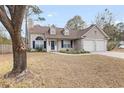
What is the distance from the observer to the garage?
2232 cm

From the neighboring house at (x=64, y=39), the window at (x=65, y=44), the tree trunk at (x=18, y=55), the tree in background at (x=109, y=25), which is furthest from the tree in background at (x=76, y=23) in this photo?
the tree trunk at (x=18, y=55)

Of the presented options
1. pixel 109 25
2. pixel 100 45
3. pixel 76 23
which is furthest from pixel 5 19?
pixel 109 25

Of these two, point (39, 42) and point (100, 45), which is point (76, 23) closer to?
point (100, 45)

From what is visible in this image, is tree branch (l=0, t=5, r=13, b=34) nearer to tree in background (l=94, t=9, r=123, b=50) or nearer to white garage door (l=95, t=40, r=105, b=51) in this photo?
white garage door (l=95, t=40, r=105, b=51)

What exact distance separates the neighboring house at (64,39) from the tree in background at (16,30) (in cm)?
1478

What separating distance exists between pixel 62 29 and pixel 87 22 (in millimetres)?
5008

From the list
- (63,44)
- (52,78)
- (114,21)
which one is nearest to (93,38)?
(63,44)

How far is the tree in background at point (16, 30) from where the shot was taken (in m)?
5.97

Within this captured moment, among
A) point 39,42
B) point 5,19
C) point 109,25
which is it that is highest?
point 109,25

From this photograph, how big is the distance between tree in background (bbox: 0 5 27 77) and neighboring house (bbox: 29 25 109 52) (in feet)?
48.5

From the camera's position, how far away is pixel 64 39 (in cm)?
2291

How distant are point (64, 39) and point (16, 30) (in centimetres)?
1682

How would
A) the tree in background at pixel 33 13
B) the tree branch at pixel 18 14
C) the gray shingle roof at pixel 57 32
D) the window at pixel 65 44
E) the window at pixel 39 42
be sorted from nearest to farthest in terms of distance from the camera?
1. the tree branch at pixel 18 14
2. the tree in background at pixel 33 13
3. the window at pixel 39 42
4. the gray shingle roof at pixel 57 32
5. the window at pixel 65 44

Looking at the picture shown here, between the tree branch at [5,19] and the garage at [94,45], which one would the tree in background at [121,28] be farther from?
the tree branch at [5,19]
